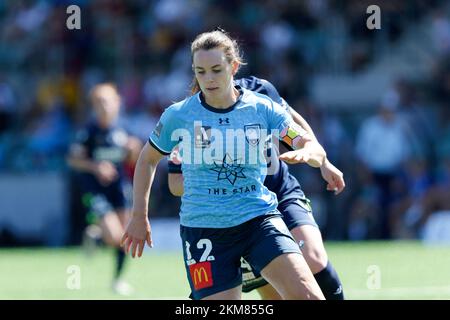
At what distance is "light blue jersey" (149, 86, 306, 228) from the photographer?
6594mm

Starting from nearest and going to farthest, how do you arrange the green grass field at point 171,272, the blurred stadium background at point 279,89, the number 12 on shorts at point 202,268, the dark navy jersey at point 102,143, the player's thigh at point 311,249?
1. the number 12 on shorts at point 202,268
2. the player's thigh at point 311,249
3. the green grass field at point 171,272
4. the dark navy jersey at point 102,143
5. the blurred stadium background at point 279,89

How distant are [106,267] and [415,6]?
8.58m

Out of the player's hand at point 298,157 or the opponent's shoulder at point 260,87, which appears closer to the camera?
the player's hand at point 298,157

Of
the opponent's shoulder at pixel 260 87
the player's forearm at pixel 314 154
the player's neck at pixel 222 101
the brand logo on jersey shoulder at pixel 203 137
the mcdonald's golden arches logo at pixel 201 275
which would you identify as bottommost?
the mcdonald's golden arches logo at pixel 201 275

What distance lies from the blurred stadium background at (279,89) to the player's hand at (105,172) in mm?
2906

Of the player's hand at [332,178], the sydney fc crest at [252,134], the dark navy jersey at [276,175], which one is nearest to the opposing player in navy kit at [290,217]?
the dark navy jersey at [276,175]

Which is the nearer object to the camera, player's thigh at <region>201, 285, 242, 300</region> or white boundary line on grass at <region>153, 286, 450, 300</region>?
player's thigh at <region>201, 285, 242, 300</region>

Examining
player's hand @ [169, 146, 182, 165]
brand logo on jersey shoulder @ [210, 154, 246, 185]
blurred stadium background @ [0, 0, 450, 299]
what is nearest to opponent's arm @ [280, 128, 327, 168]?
brand logo on jersey shoulder @ [210, 154, 246, 185]

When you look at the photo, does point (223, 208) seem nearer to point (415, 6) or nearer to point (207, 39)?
point (207, 39)

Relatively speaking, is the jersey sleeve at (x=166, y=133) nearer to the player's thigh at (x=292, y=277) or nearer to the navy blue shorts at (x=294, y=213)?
the player's thigh at (x=292, y=277)

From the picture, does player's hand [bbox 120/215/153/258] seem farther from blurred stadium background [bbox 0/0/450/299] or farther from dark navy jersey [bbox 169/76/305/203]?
blurred stadium background [bbox 0/0/450/299]

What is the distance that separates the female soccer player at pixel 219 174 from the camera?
6531 millimetres

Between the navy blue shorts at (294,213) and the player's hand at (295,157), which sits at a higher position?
the player's hand at (295,157)

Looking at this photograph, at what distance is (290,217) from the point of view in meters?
7.43
